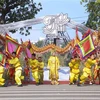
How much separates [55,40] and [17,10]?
1502 centimetres

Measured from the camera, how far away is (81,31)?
20.0m

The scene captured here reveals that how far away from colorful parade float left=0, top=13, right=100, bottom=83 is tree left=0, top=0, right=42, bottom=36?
40.7ft

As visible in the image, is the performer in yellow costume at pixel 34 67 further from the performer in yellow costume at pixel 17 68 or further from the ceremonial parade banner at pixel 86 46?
the ceremonial parade banner at pixel 86 46

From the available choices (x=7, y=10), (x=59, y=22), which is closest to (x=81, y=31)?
(x=59, y=22)

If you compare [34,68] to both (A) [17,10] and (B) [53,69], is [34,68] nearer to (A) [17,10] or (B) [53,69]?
(B) [53,69]

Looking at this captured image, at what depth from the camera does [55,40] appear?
21578 millimetres

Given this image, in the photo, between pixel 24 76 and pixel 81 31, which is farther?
pixel 81 31

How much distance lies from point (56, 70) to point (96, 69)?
1819 millimetres

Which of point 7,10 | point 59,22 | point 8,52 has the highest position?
point 7,10

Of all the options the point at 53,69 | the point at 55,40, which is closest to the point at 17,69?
the point at 53,69

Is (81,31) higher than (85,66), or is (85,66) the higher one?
(81,31)

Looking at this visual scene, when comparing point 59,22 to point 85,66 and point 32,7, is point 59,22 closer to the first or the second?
point 85,66

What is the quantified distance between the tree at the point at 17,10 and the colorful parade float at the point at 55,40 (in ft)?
40.7

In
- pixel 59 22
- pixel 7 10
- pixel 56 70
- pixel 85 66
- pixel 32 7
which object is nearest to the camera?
pixel 85 66
